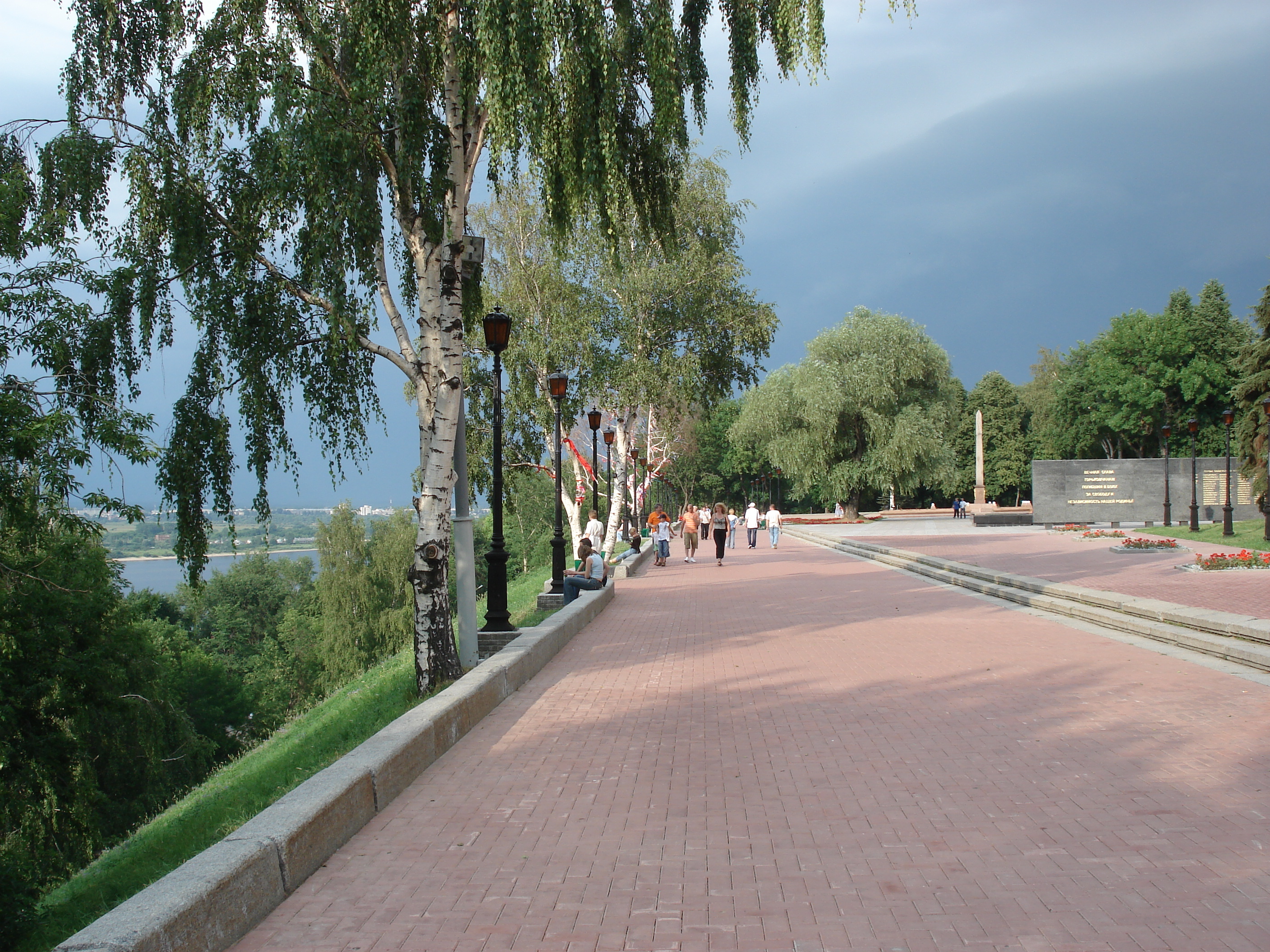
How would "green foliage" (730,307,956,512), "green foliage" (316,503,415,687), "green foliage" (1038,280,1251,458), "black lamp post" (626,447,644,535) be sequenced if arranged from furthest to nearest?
"green foliage" (1038,280,1251,458) < "green foliage" (730,307,956,512) < "green foliage" (316,503,415,687) < "black lamp post" (626,447,644,535)

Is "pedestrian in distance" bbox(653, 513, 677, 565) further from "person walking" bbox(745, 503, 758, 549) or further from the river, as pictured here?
the river

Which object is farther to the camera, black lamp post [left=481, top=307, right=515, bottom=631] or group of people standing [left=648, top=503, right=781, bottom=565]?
group of people standing [left=648, top=503, right=781, bottom=565]

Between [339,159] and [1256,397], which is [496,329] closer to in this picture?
[339,159]

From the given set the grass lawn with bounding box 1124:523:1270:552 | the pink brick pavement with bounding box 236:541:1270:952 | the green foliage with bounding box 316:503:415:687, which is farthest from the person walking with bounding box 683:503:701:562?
the pink brick pavement with bounding box 236:541:1270:952

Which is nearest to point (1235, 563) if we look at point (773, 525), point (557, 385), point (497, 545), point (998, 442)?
point (557, 385)

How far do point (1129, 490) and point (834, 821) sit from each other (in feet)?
130

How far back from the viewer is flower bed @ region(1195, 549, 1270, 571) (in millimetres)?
16656

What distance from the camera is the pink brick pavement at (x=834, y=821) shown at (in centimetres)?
345

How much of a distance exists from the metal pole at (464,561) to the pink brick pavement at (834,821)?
1.55 metres

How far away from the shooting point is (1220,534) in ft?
90.7

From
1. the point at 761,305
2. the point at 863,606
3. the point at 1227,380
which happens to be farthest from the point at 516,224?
the point at 1227,380

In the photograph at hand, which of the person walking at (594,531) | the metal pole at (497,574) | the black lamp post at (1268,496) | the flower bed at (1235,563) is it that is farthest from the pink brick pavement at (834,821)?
the black lamp post at (1268,496)

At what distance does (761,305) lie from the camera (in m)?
24.6

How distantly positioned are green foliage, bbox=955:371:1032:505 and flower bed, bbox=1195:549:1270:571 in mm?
63097
